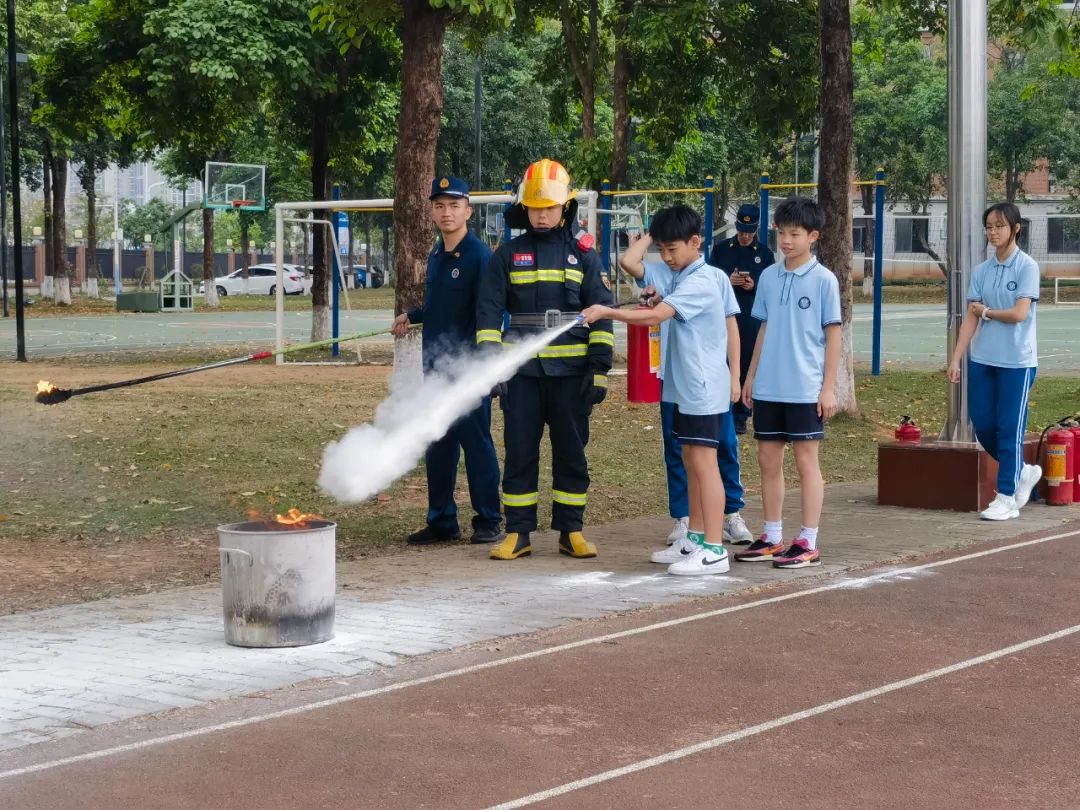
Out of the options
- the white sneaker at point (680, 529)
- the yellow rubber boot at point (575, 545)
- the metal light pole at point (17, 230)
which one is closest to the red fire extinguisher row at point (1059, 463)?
the white sneaker at point (680, 529)

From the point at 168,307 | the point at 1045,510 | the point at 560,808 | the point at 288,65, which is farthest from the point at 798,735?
the point at 168,307

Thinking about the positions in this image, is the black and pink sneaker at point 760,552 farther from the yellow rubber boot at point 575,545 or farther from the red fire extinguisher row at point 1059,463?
the red fire extinguisher row at point 1059,463

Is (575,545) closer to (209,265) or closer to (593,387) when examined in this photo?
(593,387)

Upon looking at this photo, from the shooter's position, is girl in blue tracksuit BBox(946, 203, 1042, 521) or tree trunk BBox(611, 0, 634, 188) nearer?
girl in blue tracksuit BBox(946, 203, 1042, 521)

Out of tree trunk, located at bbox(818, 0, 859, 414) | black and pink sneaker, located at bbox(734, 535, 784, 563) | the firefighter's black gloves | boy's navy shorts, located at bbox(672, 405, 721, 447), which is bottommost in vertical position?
black and pink sneaker, located at bbox(734, 535, 784, 563)

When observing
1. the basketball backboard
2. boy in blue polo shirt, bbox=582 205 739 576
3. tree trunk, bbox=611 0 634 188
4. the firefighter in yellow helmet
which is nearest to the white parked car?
the basketball backboard

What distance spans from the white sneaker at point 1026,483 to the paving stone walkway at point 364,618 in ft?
1.25

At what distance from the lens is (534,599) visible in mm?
7902

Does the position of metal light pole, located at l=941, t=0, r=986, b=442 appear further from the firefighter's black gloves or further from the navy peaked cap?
the firefighter's black gloves

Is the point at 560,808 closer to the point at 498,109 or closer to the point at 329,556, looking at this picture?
the point at 329,556

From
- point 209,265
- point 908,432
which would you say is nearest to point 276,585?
point 908,432

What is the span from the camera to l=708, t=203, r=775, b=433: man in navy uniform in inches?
502

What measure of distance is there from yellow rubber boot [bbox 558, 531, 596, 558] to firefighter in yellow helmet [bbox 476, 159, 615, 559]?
0.29m

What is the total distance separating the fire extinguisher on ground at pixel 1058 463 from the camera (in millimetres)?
11227
